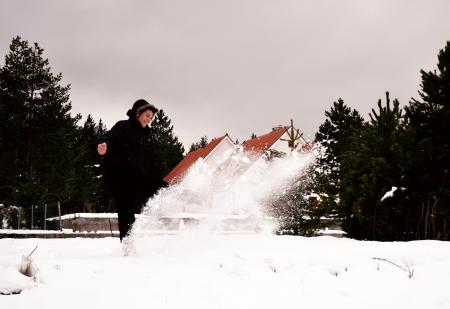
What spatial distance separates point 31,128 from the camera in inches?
1576

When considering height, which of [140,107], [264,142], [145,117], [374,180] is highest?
[264,142]

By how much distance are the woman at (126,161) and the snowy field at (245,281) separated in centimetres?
90

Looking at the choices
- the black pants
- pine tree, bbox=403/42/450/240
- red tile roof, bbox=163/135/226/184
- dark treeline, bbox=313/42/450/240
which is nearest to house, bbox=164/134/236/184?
red tile roof, bbox=163/135/226/184

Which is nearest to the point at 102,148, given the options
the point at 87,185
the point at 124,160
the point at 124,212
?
the point at 124,160

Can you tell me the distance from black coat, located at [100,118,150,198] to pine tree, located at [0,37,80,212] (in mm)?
35658

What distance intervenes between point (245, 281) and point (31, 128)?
135ft

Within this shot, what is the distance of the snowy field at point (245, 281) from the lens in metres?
2.78

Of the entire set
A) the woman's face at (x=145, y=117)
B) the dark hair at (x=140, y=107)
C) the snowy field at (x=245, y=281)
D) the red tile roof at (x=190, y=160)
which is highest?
the red tile roof at (x=190, y=160)

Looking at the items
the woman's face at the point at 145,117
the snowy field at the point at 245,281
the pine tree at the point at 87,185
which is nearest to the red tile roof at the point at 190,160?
the pine tree at the point at 87,185

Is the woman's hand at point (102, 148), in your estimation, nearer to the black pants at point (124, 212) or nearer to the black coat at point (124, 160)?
the black coat at point (124, 160)

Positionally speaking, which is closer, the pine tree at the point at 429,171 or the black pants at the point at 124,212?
the black pants at the point at 124,212

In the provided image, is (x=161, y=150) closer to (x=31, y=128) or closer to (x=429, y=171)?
(x=31, y=128)

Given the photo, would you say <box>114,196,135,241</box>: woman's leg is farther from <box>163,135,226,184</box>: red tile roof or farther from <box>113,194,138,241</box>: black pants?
<box>163,135,226,184</box>: red tile roof

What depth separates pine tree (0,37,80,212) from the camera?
38.3 meters
